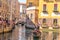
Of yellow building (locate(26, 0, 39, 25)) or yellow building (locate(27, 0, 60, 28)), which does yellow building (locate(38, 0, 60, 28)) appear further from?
yellow building (locate(26, 0, 39, 25))

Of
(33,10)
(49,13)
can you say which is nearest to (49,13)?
(49,13)

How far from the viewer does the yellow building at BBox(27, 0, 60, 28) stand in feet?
80.2

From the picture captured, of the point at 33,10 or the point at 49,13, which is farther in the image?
the point at 33,10

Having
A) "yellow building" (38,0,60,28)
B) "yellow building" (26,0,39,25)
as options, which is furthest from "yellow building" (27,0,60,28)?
"yellow building" (26,0,39,25)

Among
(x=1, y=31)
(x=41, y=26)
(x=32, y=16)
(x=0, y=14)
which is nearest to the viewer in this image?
(x=1, y=31)

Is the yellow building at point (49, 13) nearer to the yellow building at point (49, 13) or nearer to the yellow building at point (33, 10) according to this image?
the yellow building at point (49, 13)

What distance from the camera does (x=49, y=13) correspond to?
25.2 metres

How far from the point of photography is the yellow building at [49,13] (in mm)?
24453

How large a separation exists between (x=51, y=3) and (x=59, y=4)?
2.80ft

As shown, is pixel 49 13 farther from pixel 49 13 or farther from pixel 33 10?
pixel 33 10

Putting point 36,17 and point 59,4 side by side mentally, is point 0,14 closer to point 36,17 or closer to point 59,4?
point 36,17

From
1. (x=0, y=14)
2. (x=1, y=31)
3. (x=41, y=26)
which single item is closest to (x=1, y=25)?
(x=1, y=31)

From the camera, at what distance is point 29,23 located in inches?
1078

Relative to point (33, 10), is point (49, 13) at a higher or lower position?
lower
